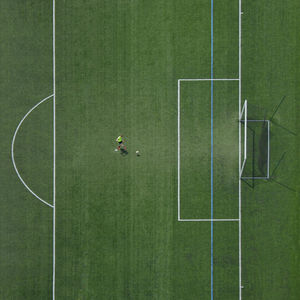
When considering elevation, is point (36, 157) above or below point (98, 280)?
above

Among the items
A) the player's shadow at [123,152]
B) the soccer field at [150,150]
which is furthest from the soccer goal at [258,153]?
the player's shadow at [123,152]

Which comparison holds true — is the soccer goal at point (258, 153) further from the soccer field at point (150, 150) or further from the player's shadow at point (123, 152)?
the player's shadow at point (123, 152)

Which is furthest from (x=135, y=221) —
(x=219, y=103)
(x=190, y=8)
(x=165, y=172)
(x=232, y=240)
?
(x=190, y=8)

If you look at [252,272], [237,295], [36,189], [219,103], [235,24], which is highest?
[235,24]

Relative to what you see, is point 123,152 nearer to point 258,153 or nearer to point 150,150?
point 150,150

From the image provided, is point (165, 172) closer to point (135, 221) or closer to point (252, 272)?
point (135, 221)

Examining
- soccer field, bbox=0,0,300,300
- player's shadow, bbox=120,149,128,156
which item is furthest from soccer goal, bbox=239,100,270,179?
player's shadow, bbox=120,149,128,156

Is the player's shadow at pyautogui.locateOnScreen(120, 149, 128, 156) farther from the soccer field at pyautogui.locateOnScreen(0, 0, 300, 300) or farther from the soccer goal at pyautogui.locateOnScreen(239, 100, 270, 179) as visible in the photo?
the soccer goal at pyautogui.locateOnScreen(239, 100, 270, 179)

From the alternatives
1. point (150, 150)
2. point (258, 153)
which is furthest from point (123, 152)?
point (258, 153)
